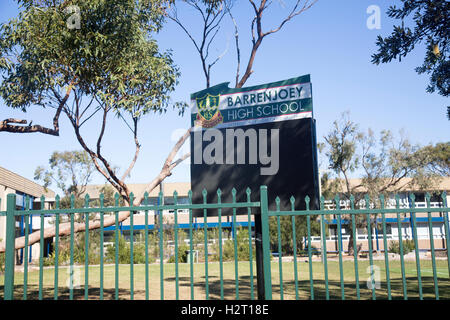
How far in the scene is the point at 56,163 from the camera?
42875 mm

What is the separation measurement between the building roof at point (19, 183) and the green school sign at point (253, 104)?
2623 cm

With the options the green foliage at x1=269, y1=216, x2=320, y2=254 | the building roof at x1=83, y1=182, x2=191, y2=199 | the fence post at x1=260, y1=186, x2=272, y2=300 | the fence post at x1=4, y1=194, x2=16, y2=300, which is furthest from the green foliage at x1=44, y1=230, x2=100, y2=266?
the fence post at x1=260, y1=186, x2=272, y2=300

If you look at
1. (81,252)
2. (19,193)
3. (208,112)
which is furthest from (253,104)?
(19,193)

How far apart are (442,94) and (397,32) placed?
92.1 inches

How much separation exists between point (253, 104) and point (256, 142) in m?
0.75

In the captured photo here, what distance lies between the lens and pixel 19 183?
3462 centimetres

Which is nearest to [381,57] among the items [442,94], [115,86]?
[442,94]

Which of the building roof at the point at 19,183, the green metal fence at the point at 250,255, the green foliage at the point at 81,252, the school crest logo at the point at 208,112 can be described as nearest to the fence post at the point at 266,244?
the green metal fence at the point at 250,255

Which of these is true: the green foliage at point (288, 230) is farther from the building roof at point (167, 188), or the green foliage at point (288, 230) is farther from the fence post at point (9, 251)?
the fence post at point (9, 251)

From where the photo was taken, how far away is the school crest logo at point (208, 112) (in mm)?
8930

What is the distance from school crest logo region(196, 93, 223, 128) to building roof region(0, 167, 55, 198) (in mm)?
26080

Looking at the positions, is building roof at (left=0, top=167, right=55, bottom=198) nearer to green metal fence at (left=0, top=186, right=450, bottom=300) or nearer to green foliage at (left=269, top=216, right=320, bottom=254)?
green foliage at (left=269, top=216, right=320, bottom=254)

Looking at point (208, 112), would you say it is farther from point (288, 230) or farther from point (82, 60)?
point (288, 230)

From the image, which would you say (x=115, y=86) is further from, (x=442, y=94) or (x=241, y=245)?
(x=241, y=245)
